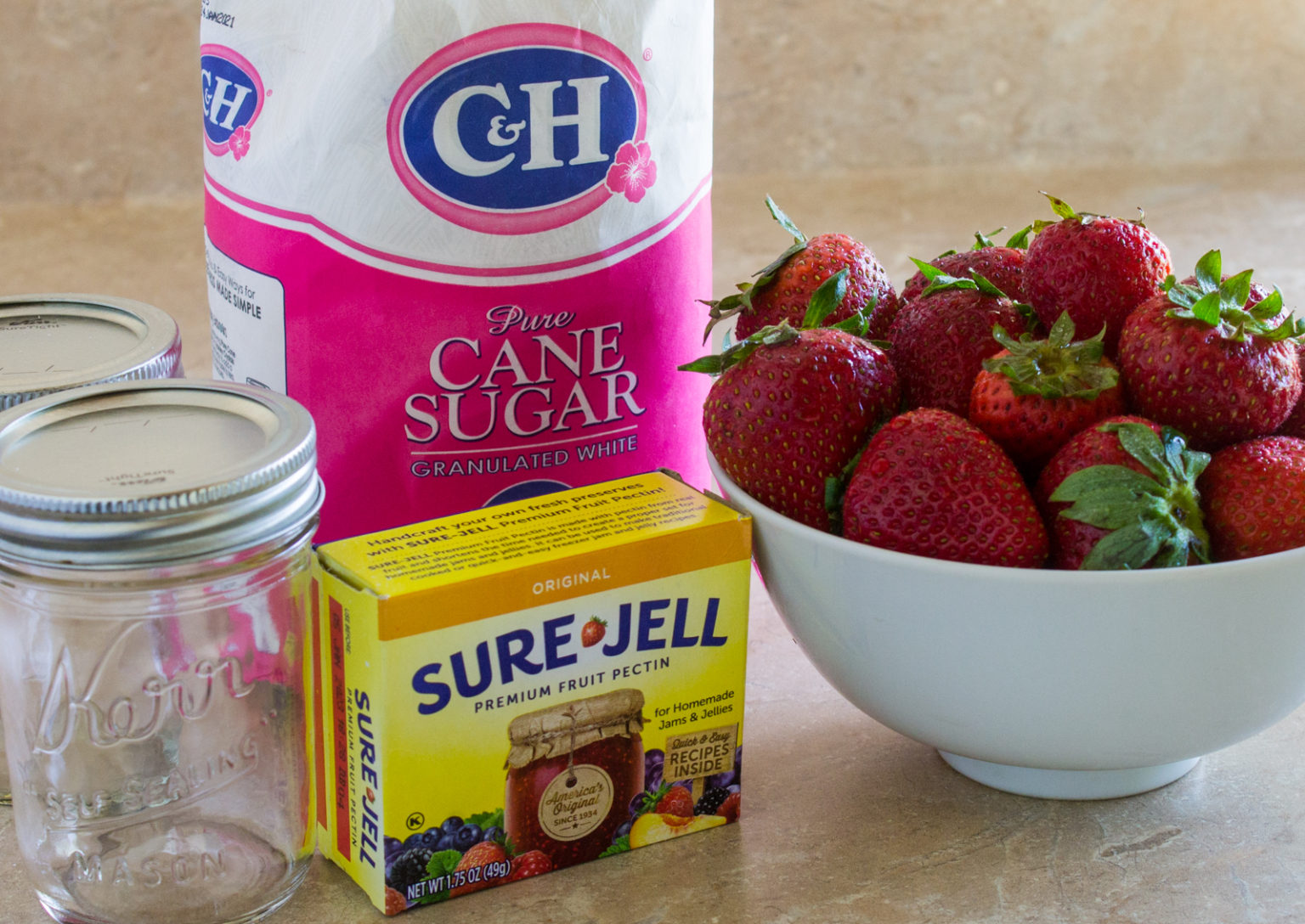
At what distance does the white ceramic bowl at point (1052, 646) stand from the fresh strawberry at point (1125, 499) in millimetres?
12

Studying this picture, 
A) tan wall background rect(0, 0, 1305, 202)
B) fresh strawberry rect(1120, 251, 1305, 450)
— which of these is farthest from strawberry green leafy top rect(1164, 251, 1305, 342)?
tan wall background rect(0, 0, 1305, 202)

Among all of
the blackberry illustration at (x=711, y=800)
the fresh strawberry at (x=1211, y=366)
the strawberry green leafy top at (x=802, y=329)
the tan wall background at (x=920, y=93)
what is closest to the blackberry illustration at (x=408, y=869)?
the blackberry illustration at (x=711, y=800)

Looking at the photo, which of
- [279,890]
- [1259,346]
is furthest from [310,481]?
[1259,346]

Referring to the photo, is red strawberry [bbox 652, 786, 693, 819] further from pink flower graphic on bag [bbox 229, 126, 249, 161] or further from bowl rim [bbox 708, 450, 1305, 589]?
pink flower graphic on bag [bbox 229, 126, 249, 161]

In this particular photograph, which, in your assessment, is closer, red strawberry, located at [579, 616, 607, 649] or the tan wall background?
red strawberry, located at [579, 616, 607, 649]

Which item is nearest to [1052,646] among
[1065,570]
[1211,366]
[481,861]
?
[1065,570]

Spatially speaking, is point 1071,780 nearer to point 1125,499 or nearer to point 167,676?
point 1125,499

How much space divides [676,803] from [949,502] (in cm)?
17

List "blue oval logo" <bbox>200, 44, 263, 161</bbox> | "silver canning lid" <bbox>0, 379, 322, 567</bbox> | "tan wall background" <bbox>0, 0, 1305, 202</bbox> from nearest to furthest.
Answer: "silver canning lid" <bbox>0, 379, 322, 567</bbox> < "blue oval logo" <bbox>200, 44, 263, 161</bbox> < "tan wall background" <bbox>0, 0, 1305, 202</bbox>

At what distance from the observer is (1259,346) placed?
1.97 ft

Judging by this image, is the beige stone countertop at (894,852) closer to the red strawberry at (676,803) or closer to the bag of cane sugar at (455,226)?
the red strawberry at (676,803)

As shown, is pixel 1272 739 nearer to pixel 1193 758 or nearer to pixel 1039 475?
pixel 1193 758

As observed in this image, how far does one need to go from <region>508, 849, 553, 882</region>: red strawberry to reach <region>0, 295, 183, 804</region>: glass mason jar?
231 mm

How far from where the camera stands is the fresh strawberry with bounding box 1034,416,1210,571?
0.55 m
